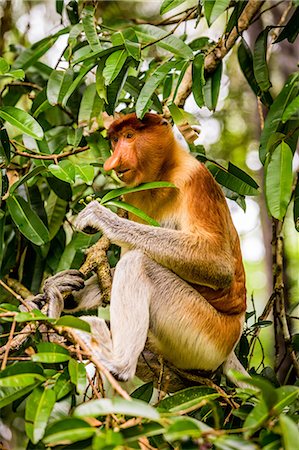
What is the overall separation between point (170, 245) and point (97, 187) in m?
1.43

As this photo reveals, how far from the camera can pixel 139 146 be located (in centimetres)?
310

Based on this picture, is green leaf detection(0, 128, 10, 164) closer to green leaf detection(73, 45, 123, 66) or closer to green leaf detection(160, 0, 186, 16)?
green leaf detection(73, 45, 123, 66)

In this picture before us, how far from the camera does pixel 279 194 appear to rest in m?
2.21

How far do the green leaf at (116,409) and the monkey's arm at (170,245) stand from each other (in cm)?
144

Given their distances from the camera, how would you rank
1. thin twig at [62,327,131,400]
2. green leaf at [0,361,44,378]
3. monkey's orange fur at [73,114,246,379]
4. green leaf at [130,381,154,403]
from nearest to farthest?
thin twig at [62,327,131,400] < green leaf at [0,361,44,378] < monkey's orange fur at [73,114,246,379] < green leaf at [130,381,154,403]

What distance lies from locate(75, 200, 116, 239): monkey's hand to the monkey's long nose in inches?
8.1

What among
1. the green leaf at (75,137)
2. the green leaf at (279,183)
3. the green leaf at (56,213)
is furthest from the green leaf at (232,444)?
the green leaf at (56,213)

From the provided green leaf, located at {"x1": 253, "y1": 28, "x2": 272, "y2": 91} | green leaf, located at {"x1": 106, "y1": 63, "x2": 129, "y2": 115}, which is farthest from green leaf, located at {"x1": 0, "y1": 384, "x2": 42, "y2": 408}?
green leaf, located at {"x1": 253, "y1": 28, "x2": 272, "y2": 91}

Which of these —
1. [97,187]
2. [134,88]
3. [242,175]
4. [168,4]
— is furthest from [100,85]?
[97,187]

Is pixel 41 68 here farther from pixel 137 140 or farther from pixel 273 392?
pixel 273 392

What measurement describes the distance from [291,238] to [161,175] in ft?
15.2

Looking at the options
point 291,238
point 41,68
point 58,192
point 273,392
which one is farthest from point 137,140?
point 291,238

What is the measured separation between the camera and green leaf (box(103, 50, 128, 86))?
2.74 meters

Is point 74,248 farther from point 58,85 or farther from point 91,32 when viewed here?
point 91,32
